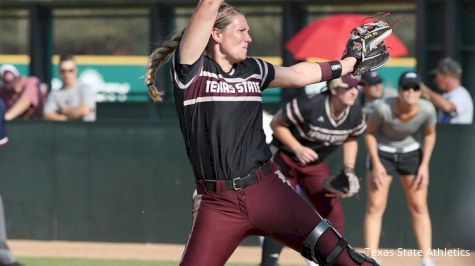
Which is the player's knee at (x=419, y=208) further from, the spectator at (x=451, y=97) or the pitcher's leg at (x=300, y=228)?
the pitcher's leg at (x=300, y=228)

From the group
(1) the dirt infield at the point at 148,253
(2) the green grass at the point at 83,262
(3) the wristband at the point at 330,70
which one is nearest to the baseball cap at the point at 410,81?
(1) the dirt infield at the point at 148,253

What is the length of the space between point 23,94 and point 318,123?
5364 millimetres

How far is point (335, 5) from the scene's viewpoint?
48.5ft

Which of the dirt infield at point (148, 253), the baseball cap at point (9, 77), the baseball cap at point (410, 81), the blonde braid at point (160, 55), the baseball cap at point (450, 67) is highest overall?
the blonde braid at point (160, 55)

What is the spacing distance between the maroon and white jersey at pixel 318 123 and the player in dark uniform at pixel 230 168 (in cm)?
311

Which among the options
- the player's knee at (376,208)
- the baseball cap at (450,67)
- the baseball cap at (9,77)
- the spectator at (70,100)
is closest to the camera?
the player's knee at (376,208)

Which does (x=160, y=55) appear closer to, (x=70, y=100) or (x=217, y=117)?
(x=217, y=117)

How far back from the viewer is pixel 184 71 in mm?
6336

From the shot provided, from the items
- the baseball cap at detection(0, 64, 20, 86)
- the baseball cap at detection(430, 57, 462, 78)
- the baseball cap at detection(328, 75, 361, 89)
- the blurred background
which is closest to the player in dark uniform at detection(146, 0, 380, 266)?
the baseball cap at detection(328, 75, 361, 89)

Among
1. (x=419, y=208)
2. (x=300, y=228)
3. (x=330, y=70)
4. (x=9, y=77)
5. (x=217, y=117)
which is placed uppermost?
(x=330, y=70)

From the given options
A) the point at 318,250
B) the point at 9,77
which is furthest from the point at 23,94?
the point at 318,250

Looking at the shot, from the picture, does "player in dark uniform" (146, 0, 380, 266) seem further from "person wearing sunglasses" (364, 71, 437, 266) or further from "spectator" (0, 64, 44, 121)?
"spectator" (0, 64, 44, 121)

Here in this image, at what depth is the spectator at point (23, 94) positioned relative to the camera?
45.3 feet

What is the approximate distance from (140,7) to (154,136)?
3.31 metres
